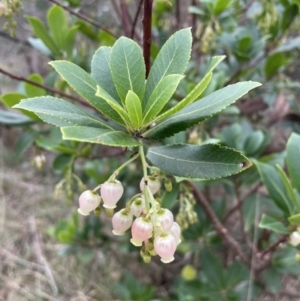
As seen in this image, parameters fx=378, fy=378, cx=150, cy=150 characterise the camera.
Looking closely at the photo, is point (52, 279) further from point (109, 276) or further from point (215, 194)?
point (215, 194)

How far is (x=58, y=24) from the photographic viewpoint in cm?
131

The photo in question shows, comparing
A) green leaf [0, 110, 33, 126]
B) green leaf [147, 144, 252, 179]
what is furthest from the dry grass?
green leaf [147, 144, 252, 179]

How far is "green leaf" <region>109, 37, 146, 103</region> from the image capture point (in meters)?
0.72

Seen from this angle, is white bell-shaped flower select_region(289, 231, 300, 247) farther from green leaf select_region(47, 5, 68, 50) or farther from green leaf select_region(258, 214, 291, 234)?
green leaf select_region(47, 5, 68, 50)

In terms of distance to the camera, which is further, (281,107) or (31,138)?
(281,107)

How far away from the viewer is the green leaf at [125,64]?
28.2 inches

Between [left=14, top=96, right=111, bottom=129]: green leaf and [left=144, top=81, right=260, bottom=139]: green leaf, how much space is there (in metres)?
0.11

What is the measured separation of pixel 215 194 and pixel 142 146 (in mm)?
2002

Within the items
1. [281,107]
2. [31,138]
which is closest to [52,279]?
[31,138]

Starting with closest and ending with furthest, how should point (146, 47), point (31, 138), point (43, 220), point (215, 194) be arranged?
point (146, 47) → point (31, 138) → point (215, 194) → point (43, 220)

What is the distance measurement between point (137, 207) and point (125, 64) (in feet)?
0.90

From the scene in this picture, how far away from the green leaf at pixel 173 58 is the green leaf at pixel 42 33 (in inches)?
28.1

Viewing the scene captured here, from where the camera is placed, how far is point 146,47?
886 millimetres

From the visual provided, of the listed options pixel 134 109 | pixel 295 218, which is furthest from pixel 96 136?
pixel 295 218
